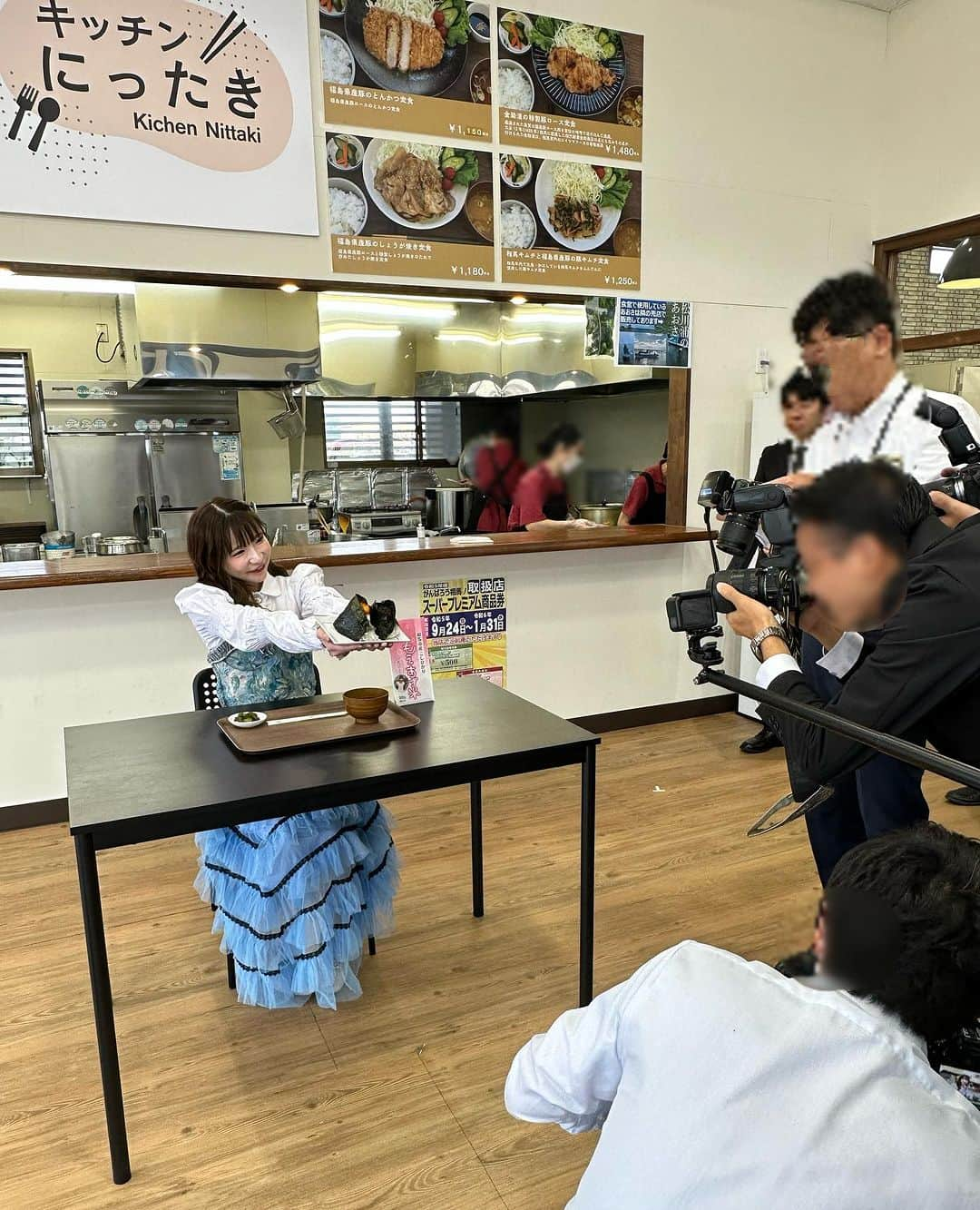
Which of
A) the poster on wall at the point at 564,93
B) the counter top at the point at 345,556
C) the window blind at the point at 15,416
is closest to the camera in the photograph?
the counter top at the point at 345,556

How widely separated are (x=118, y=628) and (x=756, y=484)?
9.14 feet

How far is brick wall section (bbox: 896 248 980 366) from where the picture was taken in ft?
0.81

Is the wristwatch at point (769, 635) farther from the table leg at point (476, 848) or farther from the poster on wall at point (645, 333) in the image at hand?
the table leg at point (476, 848)

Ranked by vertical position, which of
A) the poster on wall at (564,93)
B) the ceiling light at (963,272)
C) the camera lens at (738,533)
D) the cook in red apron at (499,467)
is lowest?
the camera lens at (738,533)

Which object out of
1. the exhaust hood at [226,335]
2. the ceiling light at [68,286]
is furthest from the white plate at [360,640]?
the ceiling light at [68,286]

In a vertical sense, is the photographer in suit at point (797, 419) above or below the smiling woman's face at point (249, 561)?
above

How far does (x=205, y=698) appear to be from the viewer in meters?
2.11

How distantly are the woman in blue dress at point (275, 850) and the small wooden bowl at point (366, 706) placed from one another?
0.11 m

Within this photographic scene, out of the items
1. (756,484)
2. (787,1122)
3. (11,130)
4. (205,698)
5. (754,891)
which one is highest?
(11,130)

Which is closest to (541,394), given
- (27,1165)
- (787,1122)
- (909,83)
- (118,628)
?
(909,83)

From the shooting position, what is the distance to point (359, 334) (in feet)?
16.5

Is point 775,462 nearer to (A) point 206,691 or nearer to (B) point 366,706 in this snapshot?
(B) point 366,706

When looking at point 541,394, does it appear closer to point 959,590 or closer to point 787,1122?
point 787,1122

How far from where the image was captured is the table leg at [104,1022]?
4.29ft
